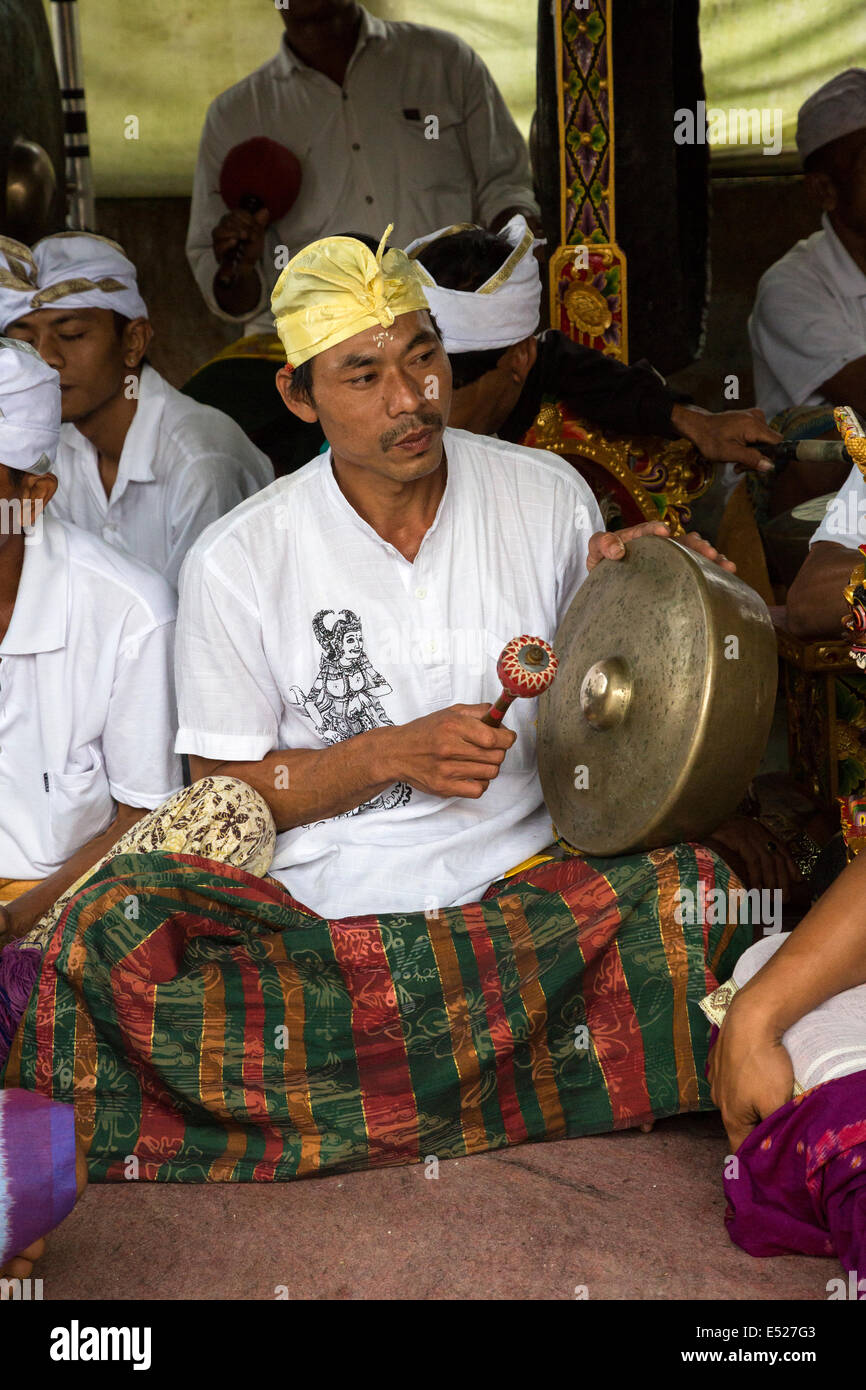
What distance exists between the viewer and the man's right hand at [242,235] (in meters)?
5.00

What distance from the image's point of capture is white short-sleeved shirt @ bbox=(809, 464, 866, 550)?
8.13 feet

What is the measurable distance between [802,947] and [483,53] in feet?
15.8

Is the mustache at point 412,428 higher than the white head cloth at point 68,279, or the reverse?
the white head cloth at point 68,279

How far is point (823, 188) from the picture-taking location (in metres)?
4.90

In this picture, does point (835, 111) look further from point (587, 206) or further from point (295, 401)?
point (295, 401)

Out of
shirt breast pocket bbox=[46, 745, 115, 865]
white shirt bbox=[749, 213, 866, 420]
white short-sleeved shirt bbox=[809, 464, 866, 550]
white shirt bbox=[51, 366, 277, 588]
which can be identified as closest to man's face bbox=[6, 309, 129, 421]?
white shirt bbox=[51, 366, 277, 588]

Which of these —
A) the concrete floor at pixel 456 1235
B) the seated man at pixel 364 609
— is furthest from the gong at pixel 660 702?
the concrete floor at pixel 456 1235

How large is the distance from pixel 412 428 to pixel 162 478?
120 cm

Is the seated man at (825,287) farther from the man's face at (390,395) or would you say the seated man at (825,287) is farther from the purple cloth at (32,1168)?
the purple cloth at (32,1168)

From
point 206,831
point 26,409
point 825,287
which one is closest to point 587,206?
point 825,287

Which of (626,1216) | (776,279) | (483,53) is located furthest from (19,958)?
(483,53)

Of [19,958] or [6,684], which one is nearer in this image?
[19,958]

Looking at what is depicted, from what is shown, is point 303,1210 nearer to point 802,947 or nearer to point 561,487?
point 802,947

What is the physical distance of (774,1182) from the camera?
76.0 inches
